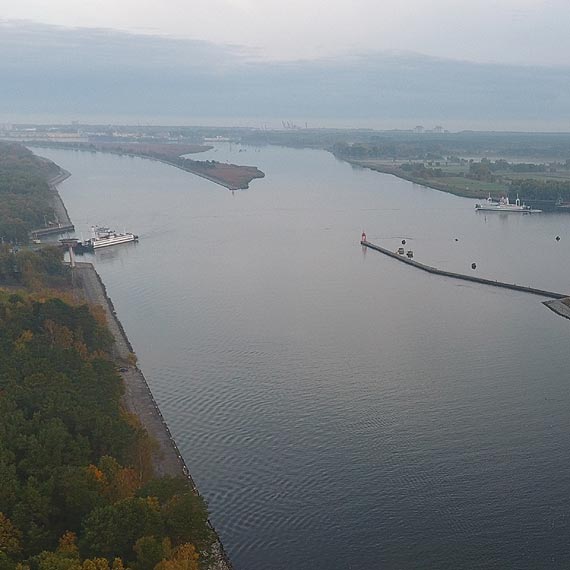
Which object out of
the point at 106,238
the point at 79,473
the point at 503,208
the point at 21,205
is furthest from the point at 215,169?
the point at 79,473

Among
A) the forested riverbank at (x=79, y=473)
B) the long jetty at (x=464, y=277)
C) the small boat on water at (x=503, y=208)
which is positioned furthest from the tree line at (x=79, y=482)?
the small boat on water at (x=503, y=208)

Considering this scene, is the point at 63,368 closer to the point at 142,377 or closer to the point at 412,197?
the point at 142,377

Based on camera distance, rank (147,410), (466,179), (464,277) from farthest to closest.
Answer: (466,179), (464,277), (147,410)

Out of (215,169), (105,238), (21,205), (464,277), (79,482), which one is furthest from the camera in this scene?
(215,169)

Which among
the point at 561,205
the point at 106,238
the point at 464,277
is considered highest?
the point at 561,205

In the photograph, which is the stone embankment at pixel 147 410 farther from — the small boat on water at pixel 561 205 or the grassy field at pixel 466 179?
the grassy field at pixel 466 179

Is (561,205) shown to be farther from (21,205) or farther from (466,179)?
(21,205)

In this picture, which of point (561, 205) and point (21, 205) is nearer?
point (21, 205)
